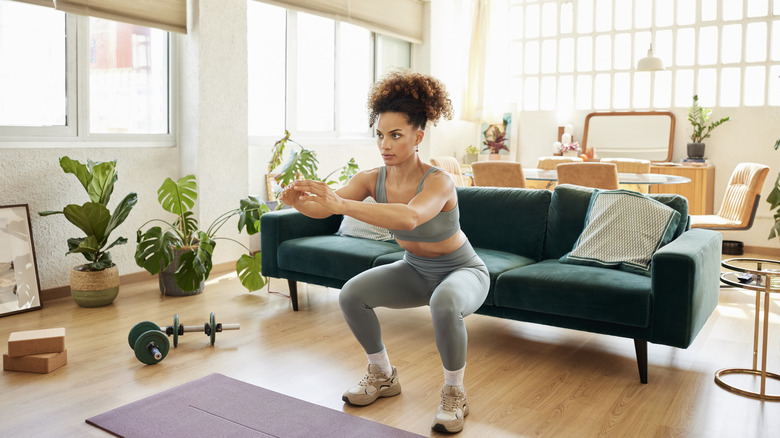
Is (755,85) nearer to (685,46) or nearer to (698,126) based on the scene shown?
(698,126)

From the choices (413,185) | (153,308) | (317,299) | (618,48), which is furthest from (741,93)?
(153,308)

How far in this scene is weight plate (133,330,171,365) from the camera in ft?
9.77

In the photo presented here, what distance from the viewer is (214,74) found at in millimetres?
4910

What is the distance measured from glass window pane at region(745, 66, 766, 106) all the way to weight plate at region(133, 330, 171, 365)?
5.92 metres

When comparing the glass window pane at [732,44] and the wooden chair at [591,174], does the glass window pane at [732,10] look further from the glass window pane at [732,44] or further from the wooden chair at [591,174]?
the wooden chair at [591,174]

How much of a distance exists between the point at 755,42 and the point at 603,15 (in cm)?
156

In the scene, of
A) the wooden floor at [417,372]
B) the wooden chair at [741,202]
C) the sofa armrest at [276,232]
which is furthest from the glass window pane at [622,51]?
the sofa armrest at [276,232]

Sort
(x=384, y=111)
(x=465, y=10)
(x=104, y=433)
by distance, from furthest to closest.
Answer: (x=465, y=10) → (x=384, y=111) → (x=104, y=433)

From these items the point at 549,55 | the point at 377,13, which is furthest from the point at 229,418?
the point at 549,55

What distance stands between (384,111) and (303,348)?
1.39 meters

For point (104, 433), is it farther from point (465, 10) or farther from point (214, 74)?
point (465, 10)

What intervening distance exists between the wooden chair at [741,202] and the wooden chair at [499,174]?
4.34 feet

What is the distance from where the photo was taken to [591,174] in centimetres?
479

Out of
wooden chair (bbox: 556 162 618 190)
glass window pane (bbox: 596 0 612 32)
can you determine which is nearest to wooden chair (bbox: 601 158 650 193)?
wooden chair (bbox: 556 162 618 190)
